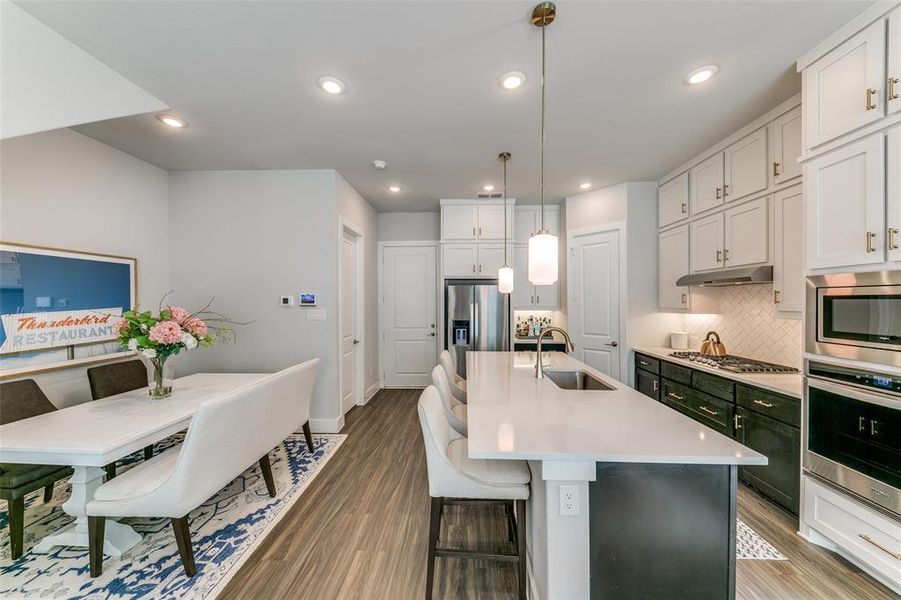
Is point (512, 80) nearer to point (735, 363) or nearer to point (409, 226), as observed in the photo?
point (735, 363)

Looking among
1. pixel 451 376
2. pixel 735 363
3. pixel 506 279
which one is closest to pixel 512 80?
pixel 506 279

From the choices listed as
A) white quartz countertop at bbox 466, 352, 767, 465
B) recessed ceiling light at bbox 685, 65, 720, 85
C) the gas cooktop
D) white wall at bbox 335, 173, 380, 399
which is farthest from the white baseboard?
recessed ceiling light at bbox 685, 65, 720, 85

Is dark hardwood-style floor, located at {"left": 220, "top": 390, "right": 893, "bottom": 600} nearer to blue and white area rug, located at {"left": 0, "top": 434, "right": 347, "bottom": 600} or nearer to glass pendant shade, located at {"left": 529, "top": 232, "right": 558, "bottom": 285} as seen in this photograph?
blue and white area rug, located at {"left": 0, "top": 434, "right": 347, "bottom": 600}

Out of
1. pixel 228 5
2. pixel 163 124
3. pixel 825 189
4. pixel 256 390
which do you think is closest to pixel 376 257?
pixel 163 124

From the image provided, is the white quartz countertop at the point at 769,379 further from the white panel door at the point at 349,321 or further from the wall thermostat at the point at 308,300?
the wall thermostat at the point at 308,300

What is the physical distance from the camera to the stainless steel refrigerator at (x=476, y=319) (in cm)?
432

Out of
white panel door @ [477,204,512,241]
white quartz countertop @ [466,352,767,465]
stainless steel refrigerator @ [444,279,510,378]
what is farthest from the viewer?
white panel door @ [477,204,512,241]

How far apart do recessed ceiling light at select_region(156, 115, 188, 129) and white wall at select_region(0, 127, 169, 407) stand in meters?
0.79

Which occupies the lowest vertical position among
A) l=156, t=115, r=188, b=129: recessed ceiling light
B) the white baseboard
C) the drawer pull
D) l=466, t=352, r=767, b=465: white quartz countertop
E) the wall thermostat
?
the white baseboard

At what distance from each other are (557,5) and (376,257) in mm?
3940

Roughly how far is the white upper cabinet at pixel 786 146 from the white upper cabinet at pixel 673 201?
3.03 feet

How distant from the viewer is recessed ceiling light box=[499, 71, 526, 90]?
6.41 ft

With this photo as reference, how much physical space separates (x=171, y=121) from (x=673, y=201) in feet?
15.2

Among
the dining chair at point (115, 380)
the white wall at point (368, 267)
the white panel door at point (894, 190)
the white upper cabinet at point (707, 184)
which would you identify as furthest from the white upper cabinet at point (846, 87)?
the dining chair at point (115, 380)
